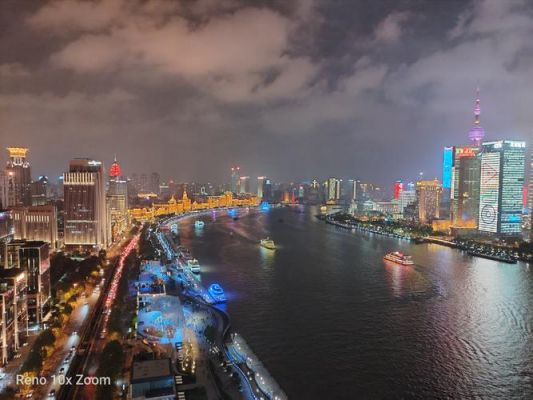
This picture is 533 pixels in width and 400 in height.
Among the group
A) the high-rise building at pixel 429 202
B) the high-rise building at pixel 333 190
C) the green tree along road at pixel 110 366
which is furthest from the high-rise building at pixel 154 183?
the green tree along road at pixel 110 366

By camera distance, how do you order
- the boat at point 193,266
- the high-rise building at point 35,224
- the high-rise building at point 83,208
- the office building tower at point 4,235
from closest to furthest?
the office building tower at point 4,235
the boat at point 193,266
the high-rise building at point 35,224
the high-rise building at point 83,208

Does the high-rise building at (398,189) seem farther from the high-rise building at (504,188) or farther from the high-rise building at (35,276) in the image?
the high-rise building at (35,276)

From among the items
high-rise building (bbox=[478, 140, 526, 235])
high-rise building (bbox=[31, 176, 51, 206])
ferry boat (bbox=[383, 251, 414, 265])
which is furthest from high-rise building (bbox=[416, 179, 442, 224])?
high-rise building (bbox=[31, 176, 51, 206])

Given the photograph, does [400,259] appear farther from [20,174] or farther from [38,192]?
[38,192]

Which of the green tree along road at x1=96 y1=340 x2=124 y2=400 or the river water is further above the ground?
the green tree along road at x1=96 y1=340 x2=124 y2=400

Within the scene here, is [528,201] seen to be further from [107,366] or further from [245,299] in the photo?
[107,366]

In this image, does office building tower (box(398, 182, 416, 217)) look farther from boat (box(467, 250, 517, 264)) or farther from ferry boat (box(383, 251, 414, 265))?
ferry boat (box(383, 251, 414, 265))

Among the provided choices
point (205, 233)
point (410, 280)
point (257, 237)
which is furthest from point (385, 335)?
Result: point (205, 233)
